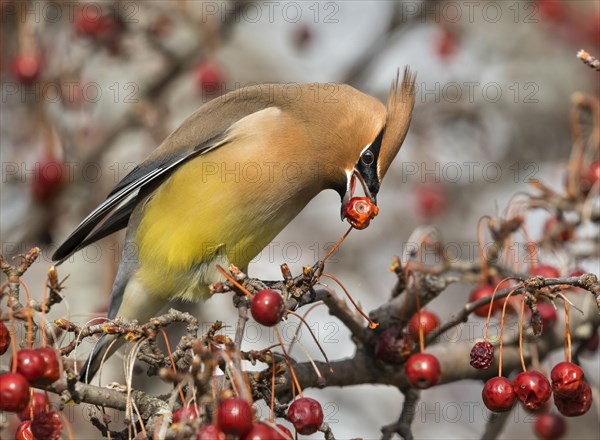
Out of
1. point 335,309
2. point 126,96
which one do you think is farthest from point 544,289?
point 126,96

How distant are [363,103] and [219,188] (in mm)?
752

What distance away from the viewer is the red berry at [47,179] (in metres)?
5.27

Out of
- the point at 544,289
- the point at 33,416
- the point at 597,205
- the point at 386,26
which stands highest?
the point at 386,26

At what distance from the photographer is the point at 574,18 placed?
707 centimetres

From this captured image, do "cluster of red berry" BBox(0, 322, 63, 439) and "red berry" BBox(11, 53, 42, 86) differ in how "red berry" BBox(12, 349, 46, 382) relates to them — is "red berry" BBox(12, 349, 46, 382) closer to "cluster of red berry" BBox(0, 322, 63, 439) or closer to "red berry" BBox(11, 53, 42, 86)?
"cluster of red berry" BBox(0, 322, 63, 439)

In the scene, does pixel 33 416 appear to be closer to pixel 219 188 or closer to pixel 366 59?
pixel 219 188

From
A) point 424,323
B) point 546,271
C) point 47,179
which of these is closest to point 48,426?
point 424,323

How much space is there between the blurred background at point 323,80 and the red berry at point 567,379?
135cm

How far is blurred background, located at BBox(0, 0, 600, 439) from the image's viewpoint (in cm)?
540

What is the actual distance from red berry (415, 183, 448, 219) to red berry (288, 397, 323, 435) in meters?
4.30

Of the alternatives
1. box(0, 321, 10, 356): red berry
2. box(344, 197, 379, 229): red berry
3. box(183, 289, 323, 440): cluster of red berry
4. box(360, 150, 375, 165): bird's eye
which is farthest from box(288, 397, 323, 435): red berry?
box(360, 150, 375, 165): bird's eye

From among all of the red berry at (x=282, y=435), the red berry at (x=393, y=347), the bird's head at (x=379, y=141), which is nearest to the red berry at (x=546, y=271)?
the red berry at (x=393, y=347)

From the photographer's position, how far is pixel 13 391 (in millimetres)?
2230

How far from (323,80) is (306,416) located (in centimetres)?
515
